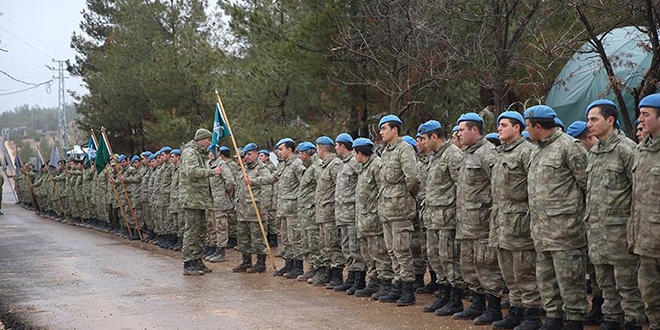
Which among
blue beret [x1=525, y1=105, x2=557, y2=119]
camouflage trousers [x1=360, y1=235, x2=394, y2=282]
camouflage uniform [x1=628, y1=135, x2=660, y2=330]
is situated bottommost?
camouflage trousers [x1=360, y1=235, x2=394, y2=282]

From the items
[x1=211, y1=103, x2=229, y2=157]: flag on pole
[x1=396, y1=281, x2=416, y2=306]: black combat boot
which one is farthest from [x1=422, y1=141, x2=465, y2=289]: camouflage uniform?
[x1=211, y1=103, x2=229, y2=157]: flag on pole

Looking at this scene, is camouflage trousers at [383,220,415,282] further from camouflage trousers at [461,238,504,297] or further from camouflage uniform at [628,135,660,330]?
camouflage uniform at [628,135,660,330]

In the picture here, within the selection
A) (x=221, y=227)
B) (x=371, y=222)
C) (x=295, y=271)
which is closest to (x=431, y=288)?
(x=371, y=222)

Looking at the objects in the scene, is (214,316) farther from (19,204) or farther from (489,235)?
(19,204)

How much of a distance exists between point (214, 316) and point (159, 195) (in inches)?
376

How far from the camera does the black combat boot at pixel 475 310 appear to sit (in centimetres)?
862

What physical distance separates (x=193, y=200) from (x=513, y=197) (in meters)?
6.63

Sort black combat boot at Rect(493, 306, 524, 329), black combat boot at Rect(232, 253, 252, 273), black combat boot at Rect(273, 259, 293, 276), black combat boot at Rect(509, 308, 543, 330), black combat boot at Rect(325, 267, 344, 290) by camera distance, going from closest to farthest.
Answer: black combat boot at Rect(509, 308, 543, 330), black combat boot at Rect(493, 306, 524, 329), black combat boot at Rect(325, 267, 344, 290), black combat boot at Rect(273, 259, 293, 276), black combat boot at Rect(232, 253, 252, 273)

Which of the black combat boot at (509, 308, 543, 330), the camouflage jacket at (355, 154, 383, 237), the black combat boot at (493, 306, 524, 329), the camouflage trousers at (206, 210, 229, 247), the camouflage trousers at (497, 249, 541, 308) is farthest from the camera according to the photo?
the camouflage trousers at (206, 210, 229, 247)

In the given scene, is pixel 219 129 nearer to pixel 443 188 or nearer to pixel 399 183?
pixel 399 183

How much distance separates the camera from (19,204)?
44000 mm

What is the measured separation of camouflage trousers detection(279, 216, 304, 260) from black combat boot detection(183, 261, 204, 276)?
4.82ft

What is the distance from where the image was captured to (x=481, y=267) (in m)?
8.48

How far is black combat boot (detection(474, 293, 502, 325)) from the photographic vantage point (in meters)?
8.27
